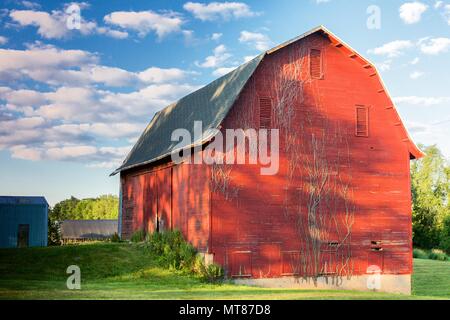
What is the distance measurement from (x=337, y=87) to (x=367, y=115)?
A: 1752 mm

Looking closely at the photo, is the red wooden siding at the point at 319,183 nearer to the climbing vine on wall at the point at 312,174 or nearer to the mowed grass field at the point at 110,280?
the climbing vine on wall at the point at 312,174

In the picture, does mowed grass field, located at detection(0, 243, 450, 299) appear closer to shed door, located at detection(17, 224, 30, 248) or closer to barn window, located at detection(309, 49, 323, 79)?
barn window, located at detection(309, 49, 323, 79)

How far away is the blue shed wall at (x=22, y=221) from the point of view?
39594 mm

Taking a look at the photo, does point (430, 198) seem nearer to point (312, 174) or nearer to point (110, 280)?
point (312, 174)

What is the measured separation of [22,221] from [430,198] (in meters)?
41.0

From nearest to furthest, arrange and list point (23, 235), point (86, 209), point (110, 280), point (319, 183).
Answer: point (110, 280), point (319, 183), point (23, 235), point (86, 209)

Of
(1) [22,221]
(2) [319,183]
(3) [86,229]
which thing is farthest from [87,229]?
(2) [319,183]

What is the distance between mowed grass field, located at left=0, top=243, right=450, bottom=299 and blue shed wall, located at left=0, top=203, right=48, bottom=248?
55.6ft

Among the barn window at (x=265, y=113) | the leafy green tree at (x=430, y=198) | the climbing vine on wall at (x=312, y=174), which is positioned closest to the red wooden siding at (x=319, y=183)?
the climbing vine on wall at (x=312, y=174)

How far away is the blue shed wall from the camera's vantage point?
130 feet

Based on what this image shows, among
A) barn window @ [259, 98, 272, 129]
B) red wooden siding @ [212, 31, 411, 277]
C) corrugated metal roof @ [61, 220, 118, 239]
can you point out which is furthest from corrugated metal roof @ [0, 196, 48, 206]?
corrugated metal roof @ [61, 220, 118, 239]

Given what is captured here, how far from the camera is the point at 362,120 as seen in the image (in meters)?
23.1
